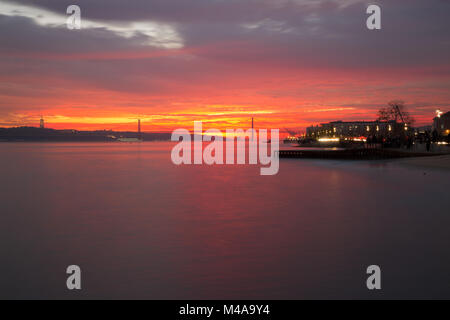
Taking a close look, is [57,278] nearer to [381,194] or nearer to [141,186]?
[381,194]

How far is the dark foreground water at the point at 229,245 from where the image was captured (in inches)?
343

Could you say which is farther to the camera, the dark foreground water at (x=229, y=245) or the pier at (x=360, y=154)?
the pier at (x=360, y=154)

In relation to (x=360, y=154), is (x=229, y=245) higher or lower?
lower

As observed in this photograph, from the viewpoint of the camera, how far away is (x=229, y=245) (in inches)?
493

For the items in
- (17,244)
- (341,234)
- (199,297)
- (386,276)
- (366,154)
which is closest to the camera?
(199,297)

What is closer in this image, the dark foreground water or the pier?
the dark foreground water

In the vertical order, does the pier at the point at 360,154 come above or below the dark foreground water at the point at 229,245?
above

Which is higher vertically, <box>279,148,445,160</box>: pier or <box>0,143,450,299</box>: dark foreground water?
<box>279,148,445,160</box>: pier

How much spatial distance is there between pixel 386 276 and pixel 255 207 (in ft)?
38.5

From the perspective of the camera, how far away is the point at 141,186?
32031 millimetres

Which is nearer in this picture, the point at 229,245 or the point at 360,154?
the point at 229,245

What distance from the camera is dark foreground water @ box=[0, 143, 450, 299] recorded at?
28.6 ft

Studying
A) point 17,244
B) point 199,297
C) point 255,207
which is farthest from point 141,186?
point 199,297
